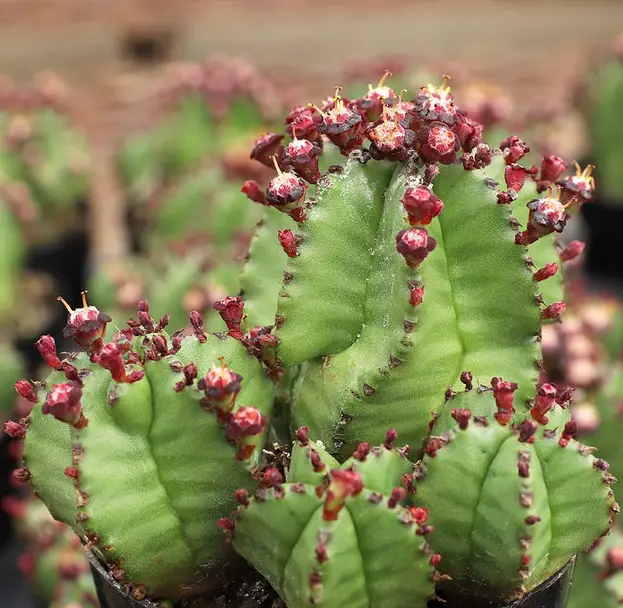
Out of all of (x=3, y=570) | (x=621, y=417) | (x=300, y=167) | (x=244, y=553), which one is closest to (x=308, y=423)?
(x=244, y=553)

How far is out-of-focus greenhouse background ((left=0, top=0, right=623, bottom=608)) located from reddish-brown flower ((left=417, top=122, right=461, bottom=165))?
1.78 ft

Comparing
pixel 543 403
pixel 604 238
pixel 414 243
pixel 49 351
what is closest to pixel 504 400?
pixel 543 403

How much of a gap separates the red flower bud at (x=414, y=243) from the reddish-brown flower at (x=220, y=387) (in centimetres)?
17

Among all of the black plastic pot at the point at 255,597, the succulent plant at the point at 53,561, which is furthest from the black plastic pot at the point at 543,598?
the succulent plant at the point at 53,561

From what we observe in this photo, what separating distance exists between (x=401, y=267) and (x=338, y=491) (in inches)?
7.8

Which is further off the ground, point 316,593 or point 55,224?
point 55,224

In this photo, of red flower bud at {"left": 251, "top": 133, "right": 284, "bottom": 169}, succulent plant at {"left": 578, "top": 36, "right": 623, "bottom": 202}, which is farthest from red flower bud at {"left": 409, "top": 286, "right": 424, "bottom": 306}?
succulent plant at {"left": 578, "top": 36, "right": 623, "bottom": 202}

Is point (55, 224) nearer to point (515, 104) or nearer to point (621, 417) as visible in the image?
point (621, 417)

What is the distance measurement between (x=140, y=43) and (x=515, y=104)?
1776mm

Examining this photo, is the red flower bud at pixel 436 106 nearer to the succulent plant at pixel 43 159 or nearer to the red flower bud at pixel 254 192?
the red flower bud at pixel 254 192

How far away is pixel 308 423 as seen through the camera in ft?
2.89

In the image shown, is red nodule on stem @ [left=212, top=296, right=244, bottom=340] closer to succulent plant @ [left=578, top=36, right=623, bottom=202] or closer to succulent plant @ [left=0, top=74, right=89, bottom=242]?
succulent plant @ [left=0, top=74, right=89, bottom=242]

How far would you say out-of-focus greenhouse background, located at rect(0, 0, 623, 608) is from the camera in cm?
163

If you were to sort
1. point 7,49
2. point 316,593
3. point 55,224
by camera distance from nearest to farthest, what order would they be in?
point 316,593
point 55,224
point 7,49
